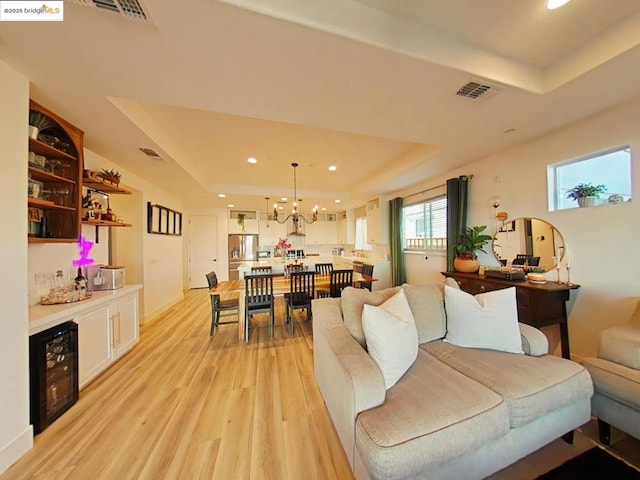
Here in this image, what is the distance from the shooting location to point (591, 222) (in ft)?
7.44

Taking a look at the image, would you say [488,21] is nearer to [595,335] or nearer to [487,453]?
[487,453]

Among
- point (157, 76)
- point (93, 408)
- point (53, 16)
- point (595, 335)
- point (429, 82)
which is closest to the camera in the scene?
point (53, 16)

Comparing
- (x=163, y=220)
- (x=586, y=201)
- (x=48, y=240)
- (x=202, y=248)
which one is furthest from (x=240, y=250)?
(x=586, y=201)

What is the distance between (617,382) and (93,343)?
13.6 feet

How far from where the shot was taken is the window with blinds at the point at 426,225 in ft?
13.6

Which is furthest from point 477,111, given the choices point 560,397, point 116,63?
point 116,63

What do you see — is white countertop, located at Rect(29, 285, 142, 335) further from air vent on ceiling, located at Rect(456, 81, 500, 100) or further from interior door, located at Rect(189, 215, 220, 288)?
interior door, located at Rect(189, 215, 220, 288)

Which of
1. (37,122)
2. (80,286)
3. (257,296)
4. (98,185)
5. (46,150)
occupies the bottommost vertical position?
(257,296)

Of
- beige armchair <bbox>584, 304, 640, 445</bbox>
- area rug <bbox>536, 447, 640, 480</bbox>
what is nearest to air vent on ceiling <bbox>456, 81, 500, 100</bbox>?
beige armchair <bbox>584, 304, 640, 445</bbox>

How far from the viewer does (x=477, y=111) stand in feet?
6.97

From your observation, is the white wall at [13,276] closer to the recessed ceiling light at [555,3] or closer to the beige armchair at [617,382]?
the recessed ceiling light at [555,3]

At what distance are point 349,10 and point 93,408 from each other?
347 centimetres

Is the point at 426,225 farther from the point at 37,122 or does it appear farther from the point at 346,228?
the point at 37,122

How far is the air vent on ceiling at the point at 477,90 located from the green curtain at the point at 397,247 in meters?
3.34
